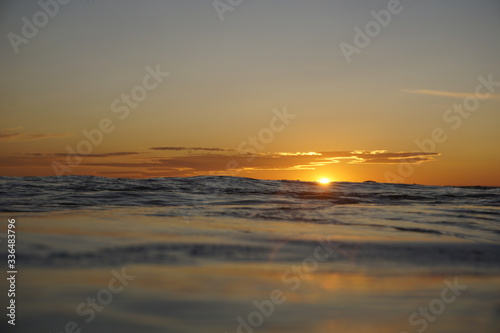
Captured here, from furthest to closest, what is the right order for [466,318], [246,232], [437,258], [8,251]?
[246,232], [437,258], [8,251], [466,318]

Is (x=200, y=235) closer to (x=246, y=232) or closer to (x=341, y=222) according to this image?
(x=246, y=232)

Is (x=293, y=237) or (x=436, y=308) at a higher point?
(x=293, y=237)

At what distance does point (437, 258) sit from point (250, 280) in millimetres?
2100

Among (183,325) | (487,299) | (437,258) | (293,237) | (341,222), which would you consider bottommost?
(183,325)

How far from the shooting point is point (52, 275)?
11.1 ft

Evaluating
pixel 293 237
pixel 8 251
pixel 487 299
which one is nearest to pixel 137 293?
pixel 8 251

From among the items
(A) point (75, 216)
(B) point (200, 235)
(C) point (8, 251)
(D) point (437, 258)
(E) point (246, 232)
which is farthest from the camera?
(A) point (75, 216)

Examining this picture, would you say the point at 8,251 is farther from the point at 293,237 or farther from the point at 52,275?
the point at 293,237

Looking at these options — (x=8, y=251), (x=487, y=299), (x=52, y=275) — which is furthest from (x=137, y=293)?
(x=487, y=299)

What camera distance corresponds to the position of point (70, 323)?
2506 millimetres

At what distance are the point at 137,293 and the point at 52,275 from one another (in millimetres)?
808

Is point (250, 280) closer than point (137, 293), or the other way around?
point (137, 293)

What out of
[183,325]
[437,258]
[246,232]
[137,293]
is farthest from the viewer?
[246,232]

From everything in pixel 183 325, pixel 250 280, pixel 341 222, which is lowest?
pixel 183 325
